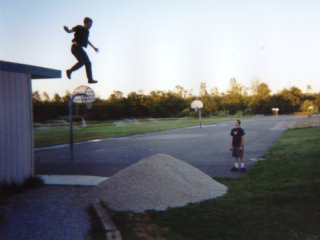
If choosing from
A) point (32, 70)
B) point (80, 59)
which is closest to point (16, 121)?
point (32, 70)

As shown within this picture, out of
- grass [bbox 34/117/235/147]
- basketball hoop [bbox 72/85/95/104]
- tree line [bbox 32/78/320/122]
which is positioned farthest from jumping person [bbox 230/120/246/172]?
tree line [bbox 32/78/320/122]

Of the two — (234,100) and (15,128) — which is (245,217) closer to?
(15,128)

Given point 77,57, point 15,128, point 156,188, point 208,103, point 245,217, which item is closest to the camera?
point 77,57

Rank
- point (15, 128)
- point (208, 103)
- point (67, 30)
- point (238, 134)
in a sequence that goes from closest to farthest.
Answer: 1. point (67, 30)
2. point (15, 128)
3. point (238, 134)
4. point (208, 103)

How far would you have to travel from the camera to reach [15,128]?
940 centimetres

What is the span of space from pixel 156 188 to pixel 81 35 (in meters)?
3.90

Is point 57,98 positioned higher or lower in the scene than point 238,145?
higher

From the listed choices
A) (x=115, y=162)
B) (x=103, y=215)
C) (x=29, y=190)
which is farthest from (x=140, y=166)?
(x=115, y=162)

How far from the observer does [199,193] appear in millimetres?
7828

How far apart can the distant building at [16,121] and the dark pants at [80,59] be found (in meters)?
4.74

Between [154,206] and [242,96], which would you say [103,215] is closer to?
[154,206]

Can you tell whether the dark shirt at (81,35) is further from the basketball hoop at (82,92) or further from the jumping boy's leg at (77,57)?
the basketball hoop at (82,92)

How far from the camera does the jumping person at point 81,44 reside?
4.56 m

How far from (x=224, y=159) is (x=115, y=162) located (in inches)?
154
